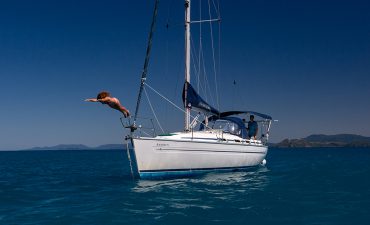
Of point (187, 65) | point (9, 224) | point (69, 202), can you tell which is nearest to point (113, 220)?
point (9, 224)

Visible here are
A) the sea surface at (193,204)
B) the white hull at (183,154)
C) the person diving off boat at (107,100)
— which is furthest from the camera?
the white hull at (183,154)

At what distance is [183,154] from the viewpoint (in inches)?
650

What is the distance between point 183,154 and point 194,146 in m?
0.69

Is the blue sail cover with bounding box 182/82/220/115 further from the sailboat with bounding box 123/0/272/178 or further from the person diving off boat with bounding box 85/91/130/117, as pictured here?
the person diving off boat with bounding box 85/91/130/117

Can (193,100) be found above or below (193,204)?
above

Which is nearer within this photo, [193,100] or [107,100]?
[107,100]

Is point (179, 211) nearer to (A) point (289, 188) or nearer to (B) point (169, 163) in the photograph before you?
(A) point (289, 188)

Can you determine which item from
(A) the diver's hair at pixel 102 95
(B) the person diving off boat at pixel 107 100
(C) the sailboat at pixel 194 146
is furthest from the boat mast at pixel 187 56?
(A) the diver's hair at pixel 102 95

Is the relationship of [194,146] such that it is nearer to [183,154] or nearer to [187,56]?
[183,154]

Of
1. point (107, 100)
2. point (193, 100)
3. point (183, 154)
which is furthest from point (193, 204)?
point (193, 100)

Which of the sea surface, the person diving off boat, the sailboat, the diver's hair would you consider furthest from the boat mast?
the diver's hair

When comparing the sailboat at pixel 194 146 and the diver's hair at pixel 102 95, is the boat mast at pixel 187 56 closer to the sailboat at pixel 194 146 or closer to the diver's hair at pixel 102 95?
the sailboat at pixel 194 146

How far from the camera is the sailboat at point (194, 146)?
15.7 metres

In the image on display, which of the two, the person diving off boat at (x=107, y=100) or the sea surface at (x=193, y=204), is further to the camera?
the person diving off boat at (x=107, y=100)
